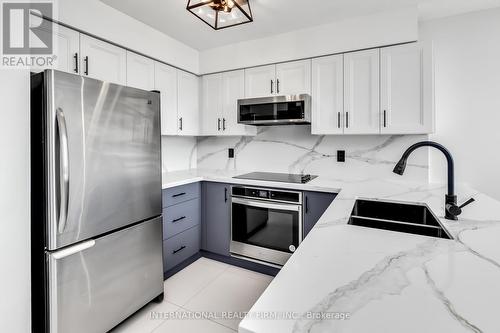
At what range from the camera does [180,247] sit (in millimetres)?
2453

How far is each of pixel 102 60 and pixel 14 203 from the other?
132cm

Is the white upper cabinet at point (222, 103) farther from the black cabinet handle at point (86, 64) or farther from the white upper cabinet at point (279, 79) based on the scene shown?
the black cabinet handle at point (86, 64)

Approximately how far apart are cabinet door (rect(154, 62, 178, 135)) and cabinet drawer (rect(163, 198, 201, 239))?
78cm

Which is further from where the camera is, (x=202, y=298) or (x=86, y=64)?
(x=202, y=298)

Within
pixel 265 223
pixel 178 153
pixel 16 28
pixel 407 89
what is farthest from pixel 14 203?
pixel 407 89

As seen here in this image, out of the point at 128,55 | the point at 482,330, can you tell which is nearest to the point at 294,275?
the point at 482,330

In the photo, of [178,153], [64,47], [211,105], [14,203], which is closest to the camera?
[14,203]

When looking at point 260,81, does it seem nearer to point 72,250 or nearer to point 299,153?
point 299,153

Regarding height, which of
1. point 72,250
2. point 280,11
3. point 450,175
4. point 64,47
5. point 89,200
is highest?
point 280,11

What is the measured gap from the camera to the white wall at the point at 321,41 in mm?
2098

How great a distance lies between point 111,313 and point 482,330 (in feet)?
6.08

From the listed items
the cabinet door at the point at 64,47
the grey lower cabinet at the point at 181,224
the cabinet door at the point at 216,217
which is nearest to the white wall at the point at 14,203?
the cabinet door at the point at 64,47

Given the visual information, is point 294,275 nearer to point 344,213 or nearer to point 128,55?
point 344,213

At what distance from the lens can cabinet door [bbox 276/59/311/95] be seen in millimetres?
2449
